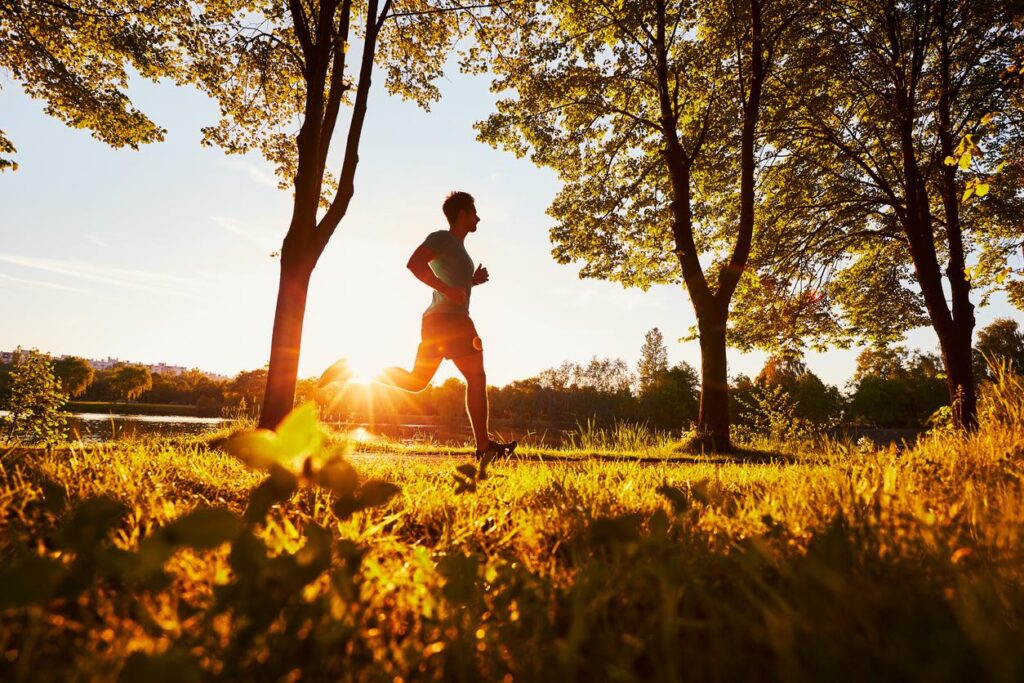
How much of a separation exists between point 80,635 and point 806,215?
15443 millimetres

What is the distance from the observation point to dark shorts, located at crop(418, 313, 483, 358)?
15.3 feet

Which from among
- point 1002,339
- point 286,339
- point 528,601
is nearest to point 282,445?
point 528,601

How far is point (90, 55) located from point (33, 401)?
6.75 m

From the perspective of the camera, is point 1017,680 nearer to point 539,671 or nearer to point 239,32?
point 539,671

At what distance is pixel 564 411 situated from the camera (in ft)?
162

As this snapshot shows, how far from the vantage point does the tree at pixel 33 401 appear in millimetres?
10188

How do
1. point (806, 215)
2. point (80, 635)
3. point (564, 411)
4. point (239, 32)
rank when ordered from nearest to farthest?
point (80, 635) < point (239, 32) < point (806, 215) < point (564, 411)

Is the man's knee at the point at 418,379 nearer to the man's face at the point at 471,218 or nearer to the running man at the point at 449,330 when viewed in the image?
the running man at the point at 449,330

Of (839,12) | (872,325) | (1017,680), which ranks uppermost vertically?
(839,12)

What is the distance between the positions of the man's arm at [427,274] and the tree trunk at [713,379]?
25.8 ft

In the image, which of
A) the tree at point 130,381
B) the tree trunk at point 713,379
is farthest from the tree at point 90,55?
the tree at point 130,381

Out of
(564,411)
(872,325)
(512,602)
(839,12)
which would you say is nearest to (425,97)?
(839,12)

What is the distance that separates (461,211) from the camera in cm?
514

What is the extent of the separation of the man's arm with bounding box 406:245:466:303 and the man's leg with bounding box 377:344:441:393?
54 cm
